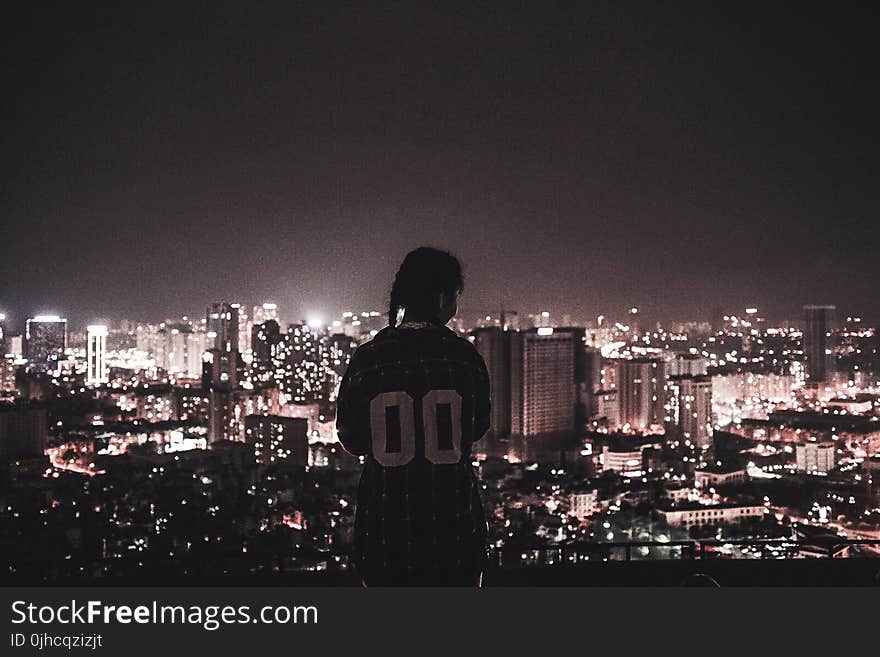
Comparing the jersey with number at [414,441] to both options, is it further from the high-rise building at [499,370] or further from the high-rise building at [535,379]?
the high-rise building at [499,370]

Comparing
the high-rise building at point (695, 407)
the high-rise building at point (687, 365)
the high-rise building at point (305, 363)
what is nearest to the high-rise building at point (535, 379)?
the high-rise building at point (695, 407)

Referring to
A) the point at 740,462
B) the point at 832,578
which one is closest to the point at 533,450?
the point at 740,462

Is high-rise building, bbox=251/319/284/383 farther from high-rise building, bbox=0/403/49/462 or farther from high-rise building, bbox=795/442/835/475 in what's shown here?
high-rise building, bbox=795/442/835/475

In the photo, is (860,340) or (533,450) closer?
(860,340)

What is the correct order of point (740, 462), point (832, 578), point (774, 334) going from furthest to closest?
point (774, 334)
point (740, 462)
point (832, 578)

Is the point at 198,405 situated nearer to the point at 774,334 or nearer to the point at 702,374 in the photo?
the point at 702,374

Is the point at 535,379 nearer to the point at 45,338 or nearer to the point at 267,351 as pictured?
the point at 267,351

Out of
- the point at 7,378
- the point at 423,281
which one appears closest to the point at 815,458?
the point at 423,281
